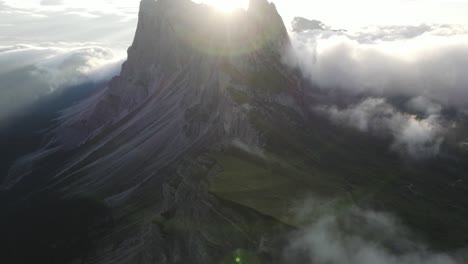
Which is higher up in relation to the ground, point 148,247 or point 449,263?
point 449,263

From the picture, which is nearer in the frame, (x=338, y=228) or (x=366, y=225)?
(x=338, y=228)

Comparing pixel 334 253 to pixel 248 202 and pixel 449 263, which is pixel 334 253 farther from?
pixel 449 263

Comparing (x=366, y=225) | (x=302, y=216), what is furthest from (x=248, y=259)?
(x=366, y=225)

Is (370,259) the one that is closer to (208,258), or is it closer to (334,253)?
(334,253)

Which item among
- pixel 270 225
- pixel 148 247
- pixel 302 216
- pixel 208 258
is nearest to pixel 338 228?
pixel 302 216

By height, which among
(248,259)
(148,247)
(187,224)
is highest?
(248,259)

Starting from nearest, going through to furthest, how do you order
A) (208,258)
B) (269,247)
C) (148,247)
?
(269,247), (208,258), (148,247)

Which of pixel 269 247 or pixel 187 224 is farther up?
pixel 269 247

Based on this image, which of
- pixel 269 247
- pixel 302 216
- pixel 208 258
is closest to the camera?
pixel 269 247

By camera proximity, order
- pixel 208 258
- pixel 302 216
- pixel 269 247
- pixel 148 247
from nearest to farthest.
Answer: pixel 269 247, pixel 208 258, pixel 302 216, pixel 148 247
